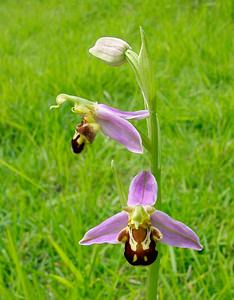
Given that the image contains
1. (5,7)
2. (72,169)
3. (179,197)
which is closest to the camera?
(179,197)

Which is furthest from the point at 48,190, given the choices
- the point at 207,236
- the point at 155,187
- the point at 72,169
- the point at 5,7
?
the point at 5,7

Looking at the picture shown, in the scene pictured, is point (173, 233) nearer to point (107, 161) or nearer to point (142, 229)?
point (142, 229)

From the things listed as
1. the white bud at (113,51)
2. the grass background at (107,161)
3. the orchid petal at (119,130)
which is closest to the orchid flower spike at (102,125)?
the orchid petal at (119,130)

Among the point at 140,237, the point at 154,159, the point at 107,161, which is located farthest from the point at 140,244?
the point at 107,161

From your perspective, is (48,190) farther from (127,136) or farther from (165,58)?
(165,58)

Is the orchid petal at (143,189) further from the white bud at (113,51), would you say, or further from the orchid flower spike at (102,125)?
the white bud at (113,51)

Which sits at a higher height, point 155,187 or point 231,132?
point 155,187
